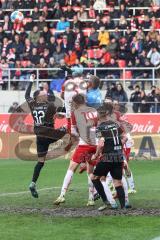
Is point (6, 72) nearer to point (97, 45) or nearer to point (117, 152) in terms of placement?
point (97, 45)

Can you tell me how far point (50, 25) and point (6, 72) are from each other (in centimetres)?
353

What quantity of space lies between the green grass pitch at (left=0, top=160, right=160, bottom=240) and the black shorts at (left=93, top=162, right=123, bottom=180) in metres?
0.92

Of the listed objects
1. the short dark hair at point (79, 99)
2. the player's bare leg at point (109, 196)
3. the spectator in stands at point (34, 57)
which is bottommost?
the player's bare leg at point (109, 196)

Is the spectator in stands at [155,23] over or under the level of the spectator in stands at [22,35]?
over

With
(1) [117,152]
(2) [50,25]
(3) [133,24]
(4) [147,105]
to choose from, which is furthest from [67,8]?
(1) [117,152]

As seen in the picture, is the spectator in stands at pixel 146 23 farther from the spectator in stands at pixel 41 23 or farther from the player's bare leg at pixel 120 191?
the player's bare leg at pixel 120 191

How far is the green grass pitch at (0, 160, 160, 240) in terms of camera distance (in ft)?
36.1

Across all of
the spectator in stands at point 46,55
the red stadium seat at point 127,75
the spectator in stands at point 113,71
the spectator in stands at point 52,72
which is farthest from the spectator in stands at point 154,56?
the spectator in stands at point 46,55

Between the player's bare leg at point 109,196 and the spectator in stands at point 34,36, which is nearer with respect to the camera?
the player's bare leg at point 109,196

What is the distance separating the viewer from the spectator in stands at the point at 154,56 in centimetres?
2914

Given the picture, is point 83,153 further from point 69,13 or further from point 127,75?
point 69,13

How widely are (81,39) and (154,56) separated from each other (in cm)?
325

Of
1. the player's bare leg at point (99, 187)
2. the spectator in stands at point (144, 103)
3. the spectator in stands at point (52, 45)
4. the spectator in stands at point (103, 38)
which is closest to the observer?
the player's bare leg at point (99, 187)

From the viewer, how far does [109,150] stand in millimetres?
13156
